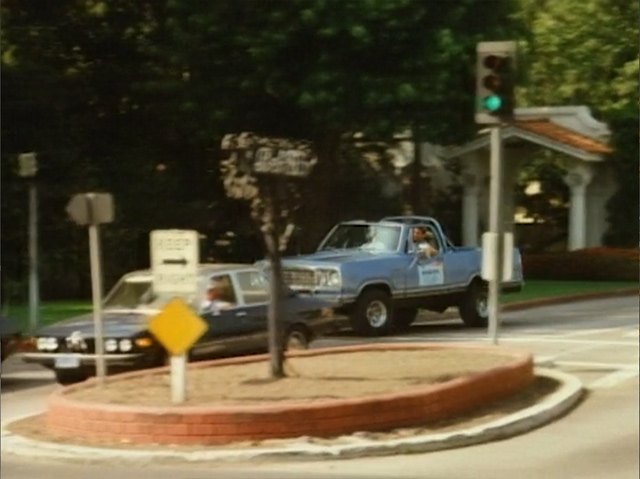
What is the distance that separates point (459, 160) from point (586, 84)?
28cm

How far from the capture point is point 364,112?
2049 millimetres

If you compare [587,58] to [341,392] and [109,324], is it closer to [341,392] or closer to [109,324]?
[109,324]

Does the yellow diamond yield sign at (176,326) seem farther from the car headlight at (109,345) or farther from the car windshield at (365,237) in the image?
the car windshield at (365,237)

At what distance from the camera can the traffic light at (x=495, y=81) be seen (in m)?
1.93

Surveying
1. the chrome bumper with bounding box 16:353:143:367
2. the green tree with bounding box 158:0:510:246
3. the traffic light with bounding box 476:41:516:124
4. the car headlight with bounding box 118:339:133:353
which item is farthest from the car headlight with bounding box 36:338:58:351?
the traffic light with bounding box 476:41:516:124

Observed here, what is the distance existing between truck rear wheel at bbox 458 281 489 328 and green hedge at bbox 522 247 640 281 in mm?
330

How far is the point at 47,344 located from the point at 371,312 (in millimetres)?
→ 680

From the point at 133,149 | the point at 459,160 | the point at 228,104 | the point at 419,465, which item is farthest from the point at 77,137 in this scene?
the point at 419,465

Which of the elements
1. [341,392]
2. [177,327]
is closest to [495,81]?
[177,327]

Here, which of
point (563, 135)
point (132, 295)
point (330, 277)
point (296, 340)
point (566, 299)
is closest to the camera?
point (563, 135)

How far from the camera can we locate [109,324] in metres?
2.24

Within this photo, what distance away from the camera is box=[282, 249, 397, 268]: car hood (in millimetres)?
2363

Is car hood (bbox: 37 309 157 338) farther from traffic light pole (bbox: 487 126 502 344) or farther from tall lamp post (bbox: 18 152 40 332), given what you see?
traffic light pole (bbox: 487 126 502 344)

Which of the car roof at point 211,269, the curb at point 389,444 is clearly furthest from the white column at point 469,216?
the curb at point 389,444
